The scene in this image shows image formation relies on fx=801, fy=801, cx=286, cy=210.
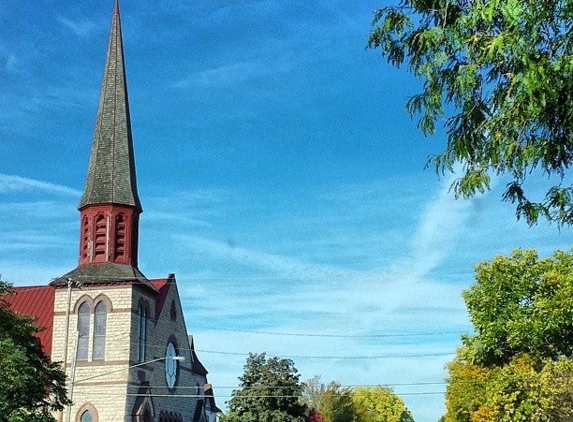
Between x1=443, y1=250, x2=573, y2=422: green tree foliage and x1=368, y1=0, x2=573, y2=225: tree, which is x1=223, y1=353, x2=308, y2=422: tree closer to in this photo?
x1=443, y1=250, x2=573, y2=422: green tree foliage

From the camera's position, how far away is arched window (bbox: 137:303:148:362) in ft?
146

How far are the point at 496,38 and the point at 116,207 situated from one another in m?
40.3

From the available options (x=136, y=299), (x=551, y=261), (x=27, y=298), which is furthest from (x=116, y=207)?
(x=551, y=261)

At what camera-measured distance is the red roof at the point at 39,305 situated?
46.6m

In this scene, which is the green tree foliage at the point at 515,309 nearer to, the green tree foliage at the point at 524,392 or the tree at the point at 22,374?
the green tree foliage at the point at 524,392

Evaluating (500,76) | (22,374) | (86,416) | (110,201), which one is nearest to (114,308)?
(86,416)

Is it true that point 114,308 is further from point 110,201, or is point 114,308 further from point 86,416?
point 110,201

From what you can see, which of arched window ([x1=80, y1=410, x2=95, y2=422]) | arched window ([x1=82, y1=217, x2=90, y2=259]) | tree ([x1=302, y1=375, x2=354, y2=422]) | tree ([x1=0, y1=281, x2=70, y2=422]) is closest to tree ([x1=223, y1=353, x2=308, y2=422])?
arched window ([x1=80, y1=410, x2=95, y2=422])

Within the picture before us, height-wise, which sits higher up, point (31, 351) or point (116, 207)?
point (116, 207)

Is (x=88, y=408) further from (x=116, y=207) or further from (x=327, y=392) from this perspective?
(x=327, y=392)

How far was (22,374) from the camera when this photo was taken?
84.9ft

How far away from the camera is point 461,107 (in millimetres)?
8953

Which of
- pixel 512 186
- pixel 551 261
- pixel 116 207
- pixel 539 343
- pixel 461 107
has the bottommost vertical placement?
pixel 512 186

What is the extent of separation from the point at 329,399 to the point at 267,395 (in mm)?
33047
